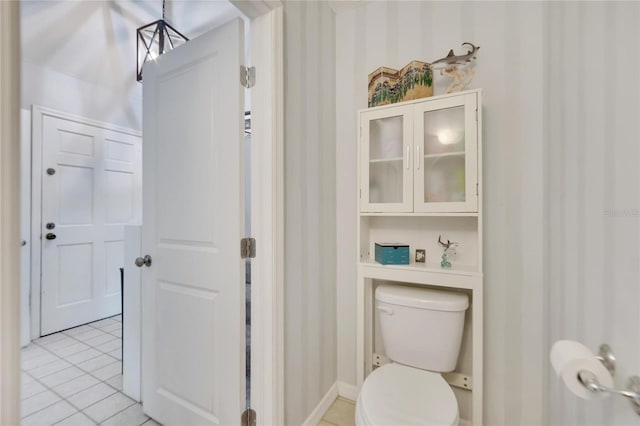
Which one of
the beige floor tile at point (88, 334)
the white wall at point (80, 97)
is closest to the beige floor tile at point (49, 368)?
the beige floor tile at point (88, 334)

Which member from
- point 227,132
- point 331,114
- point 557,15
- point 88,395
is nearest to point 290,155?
point 227,132

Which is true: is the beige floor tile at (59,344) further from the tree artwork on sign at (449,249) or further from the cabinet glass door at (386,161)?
the tree artwork on sign at (449,249)

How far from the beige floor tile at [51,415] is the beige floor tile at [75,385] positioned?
0.10 metres

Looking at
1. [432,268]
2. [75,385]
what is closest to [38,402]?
[75,385]

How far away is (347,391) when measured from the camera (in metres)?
1.79

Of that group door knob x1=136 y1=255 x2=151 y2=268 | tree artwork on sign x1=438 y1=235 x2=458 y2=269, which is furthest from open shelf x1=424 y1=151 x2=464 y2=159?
door knob x1=136 y1=255 x2=151 y2=268

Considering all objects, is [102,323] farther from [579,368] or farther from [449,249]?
[579,368]

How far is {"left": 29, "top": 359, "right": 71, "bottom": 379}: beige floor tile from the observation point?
208cm

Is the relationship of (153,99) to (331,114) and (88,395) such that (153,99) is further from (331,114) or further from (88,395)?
(88,395)

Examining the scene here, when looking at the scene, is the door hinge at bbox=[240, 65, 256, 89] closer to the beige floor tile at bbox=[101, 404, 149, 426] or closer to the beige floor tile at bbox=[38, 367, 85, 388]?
the beige floor tile at bbox=[101, 404, 149, 426]

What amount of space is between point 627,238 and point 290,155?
46.4 inches

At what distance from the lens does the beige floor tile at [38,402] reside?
5.62 ft

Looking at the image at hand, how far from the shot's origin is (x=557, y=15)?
1320 millimetres

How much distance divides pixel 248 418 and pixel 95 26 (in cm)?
306
